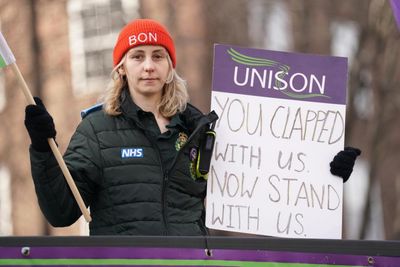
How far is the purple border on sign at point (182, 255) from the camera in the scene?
17.0 ft

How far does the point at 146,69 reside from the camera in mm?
5703

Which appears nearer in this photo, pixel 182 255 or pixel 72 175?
pixel 182 255

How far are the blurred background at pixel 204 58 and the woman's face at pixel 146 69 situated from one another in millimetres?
9282

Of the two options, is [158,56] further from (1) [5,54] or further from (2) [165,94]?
(1) [5,54]

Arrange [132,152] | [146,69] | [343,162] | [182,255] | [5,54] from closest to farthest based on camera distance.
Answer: [182,255] → [5,54] → [132,152] → [146,69] → [343,162]

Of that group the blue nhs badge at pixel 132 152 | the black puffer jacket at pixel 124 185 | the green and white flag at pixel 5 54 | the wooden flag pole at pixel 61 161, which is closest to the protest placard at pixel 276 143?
the black puffer jacket at pixel 124 185

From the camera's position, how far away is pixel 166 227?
218 inches

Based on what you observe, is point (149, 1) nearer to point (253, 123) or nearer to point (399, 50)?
point (399, 50)

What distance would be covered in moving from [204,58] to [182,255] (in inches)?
452

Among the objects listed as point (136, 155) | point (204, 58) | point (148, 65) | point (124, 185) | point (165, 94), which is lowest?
point (124, 185)

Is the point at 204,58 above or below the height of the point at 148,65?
above

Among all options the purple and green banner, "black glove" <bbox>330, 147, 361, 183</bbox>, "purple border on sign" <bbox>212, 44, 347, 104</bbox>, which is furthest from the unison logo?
the purple and green banner

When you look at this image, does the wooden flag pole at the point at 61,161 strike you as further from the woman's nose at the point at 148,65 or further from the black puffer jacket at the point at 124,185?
the woman's nose at the point at 148,65

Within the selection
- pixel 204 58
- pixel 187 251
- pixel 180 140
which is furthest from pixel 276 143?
pixel 204 58
